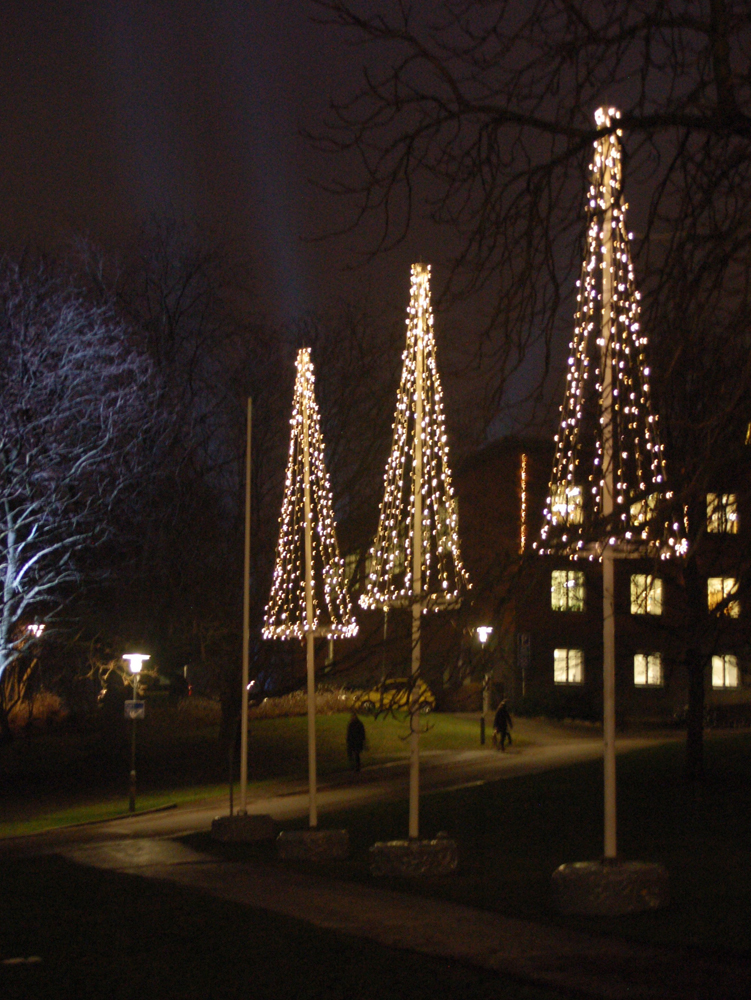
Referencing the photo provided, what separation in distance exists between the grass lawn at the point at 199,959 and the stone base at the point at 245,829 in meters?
6.97

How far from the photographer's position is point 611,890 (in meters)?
10.6

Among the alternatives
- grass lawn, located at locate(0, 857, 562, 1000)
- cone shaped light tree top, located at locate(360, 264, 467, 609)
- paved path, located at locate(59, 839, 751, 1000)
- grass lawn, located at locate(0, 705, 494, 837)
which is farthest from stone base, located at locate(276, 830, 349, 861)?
→ grass lawn, located at locate(0, 705, 494, 837)

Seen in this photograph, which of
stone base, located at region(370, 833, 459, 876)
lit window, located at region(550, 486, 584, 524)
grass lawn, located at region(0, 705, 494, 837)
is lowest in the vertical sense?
grass lawn, located at region(0, 705, 494, 837)

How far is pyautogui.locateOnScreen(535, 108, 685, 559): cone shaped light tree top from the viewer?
824 cm

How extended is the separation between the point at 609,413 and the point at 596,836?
36.9ft

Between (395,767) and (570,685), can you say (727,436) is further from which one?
(570,685)

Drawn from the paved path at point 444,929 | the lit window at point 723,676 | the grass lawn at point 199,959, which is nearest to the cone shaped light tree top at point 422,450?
the paved path at point 444,929

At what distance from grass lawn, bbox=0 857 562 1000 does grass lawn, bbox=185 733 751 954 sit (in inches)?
81.2

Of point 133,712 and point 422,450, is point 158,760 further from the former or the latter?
point 422,450

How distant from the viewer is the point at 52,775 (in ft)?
128

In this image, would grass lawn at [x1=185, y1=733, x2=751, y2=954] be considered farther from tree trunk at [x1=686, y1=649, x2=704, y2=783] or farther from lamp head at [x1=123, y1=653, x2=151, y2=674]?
lamp head at [x1=123, y1=653, x2=151, y2=674]

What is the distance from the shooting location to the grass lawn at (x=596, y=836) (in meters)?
10.5

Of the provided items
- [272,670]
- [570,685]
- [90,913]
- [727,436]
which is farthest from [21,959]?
[570,685]

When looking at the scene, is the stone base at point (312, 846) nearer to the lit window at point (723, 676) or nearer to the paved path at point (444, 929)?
the paved path at point (444, 929)
